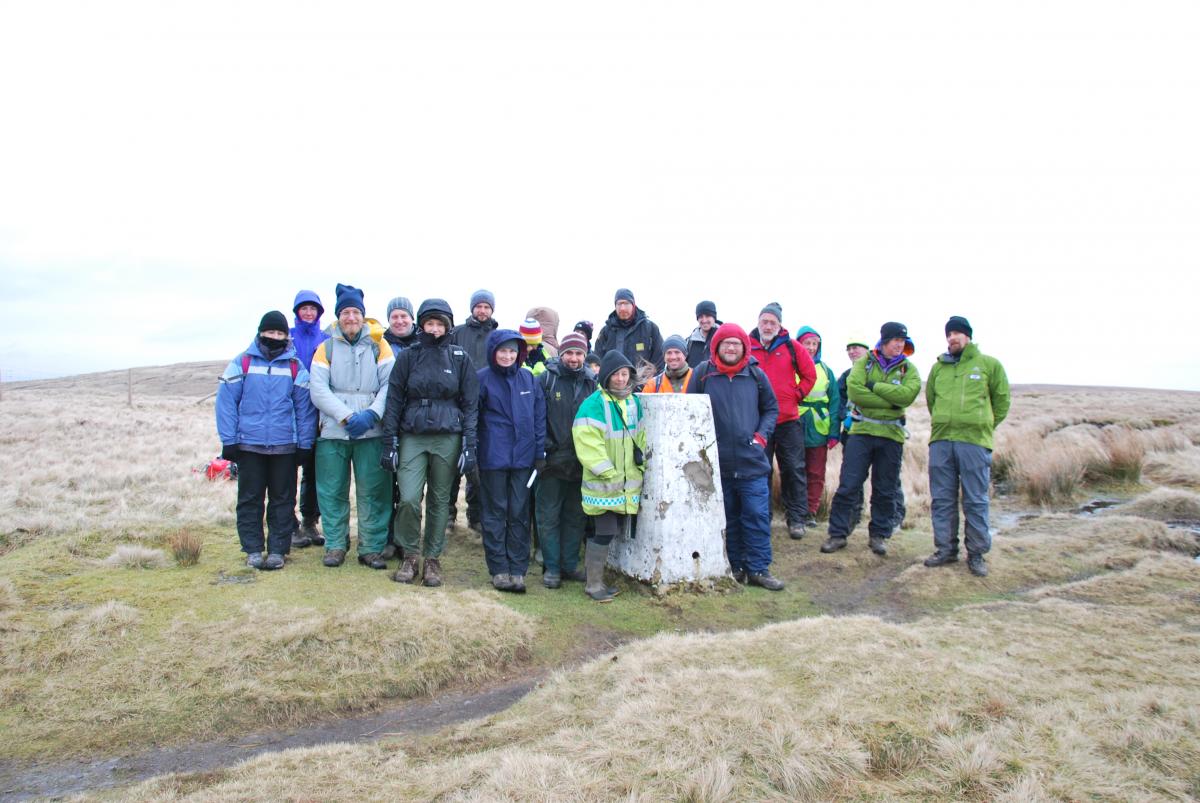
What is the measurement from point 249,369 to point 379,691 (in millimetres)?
3225

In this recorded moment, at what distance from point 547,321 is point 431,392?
8.33ft

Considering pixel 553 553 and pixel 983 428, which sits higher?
pixel 983 428

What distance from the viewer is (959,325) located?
7.04 meters

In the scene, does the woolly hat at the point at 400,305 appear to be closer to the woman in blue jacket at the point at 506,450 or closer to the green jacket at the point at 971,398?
the woman in blue jacket at the point at 506,450

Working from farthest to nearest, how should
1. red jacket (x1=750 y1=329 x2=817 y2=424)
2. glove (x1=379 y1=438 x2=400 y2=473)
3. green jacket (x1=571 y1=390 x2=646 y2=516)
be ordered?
red jacket (x1=750 y1=329 x2=817 y2=424), green jacket (x1=571 y1=390 x2=646 y2=516), glove (x1=379 y1=438 x2=400 y2=473)

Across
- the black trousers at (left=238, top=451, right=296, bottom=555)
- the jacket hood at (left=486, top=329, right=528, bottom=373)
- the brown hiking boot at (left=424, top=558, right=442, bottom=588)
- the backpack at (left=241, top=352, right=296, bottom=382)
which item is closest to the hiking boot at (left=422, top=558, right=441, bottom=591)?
the brown hiking boot at (left=424, top=558, right=442, bottom=588)

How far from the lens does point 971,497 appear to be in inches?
268

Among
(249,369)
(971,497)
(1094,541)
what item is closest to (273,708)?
(249,369)

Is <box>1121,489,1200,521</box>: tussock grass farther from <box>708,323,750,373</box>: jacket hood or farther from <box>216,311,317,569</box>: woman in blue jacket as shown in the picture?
<box>216,311,317,569</box>: woman in blue jacket

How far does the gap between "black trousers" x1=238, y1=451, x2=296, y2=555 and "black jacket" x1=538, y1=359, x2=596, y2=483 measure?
2342mm

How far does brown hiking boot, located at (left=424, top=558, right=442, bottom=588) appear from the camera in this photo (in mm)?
5965

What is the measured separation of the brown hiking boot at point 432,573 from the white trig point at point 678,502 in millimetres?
1660

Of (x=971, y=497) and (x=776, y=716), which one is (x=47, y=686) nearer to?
(x=776, y=716)

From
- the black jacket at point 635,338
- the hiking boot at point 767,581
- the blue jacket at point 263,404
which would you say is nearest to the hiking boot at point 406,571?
the blue jacket at point 263,404
